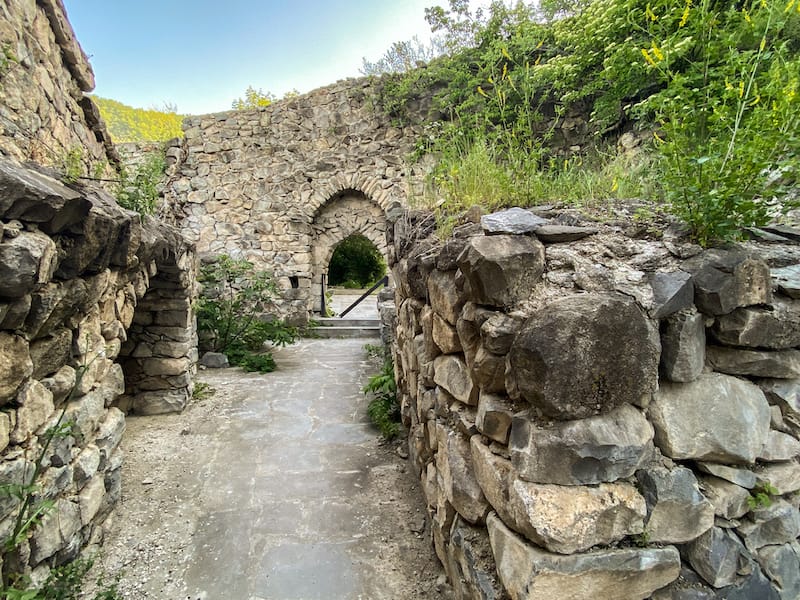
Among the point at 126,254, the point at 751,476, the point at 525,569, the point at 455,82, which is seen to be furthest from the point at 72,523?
the point at 455,82

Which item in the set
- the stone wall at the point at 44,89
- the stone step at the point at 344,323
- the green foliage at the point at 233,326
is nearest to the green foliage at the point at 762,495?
the stone wall at the point at 44,89

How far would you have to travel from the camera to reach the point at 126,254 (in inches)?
87.7

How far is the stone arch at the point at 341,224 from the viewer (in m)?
7.93

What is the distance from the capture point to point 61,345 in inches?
70.2

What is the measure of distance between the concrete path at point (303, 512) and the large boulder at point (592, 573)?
37.3 inches

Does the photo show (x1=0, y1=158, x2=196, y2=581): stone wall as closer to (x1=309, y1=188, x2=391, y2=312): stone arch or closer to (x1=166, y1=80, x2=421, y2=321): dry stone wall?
(x1=166, y1=80, x2=421, y2=321): dry stone wall

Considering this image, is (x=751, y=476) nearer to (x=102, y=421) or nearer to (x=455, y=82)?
(x=102, y=421)

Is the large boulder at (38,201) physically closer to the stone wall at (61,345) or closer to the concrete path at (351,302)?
the stone wall at (61,345)

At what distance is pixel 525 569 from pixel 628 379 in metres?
0.55

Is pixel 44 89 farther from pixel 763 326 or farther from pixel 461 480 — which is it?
pixel 763 326

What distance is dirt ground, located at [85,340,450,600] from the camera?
1.82 metres

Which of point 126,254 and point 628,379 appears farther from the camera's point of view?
point 126,254

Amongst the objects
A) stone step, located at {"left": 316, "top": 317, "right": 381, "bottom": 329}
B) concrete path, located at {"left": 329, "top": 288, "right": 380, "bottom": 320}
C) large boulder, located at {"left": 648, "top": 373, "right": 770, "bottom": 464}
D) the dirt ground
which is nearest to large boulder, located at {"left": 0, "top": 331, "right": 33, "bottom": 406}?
the dirt ground

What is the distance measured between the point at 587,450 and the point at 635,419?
0.18 meters
